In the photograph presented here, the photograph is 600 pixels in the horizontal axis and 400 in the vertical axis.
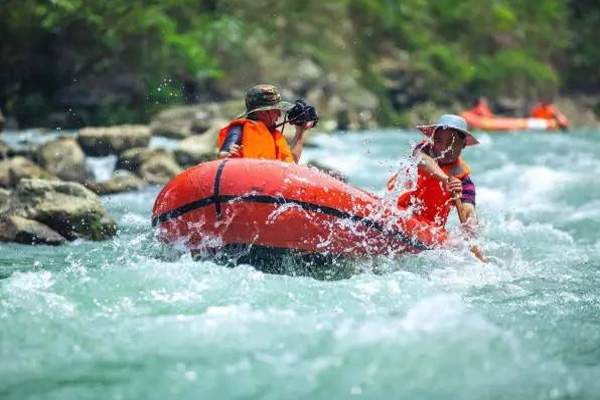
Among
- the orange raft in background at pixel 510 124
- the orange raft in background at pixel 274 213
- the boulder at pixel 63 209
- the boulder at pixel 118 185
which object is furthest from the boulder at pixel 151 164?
the orange raft in background at pixel 510 124

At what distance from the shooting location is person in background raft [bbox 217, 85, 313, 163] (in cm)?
615

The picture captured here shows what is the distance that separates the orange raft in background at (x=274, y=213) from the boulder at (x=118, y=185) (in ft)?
15.2

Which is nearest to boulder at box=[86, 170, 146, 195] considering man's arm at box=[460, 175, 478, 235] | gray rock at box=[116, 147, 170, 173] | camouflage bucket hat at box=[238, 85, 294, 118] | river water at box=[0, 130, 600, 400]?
gray rock at box=[116, 147, 170, 173]

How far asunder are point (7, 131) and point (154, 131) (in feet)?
9.43

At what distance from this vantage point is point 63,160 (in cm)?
1127

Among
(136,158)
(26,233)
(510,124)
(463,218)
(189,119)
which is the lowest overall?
(510,124)

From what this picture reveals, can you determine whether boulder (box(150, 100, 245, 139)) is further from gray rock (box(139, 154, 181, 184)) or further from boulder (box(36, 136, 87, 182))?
boulder (box(36, 136, 87, 182))

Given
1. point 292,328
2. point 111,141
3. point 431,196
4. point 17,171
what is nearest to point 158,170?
point 17,171

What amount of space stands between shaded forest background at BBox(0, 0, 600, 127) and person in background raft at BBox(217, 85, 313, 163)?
32.7 feet

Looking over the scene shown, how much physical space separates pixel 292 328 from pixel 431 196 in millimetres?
2318

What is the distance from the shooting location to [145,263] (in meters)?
5.61


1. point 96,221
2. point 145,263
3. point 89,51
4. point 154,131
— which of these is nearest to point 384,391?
point 145,263

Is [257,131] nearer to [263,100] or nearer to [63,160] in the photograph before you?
[263,100]

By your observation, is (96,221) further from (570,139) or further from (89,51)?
(570,139)
